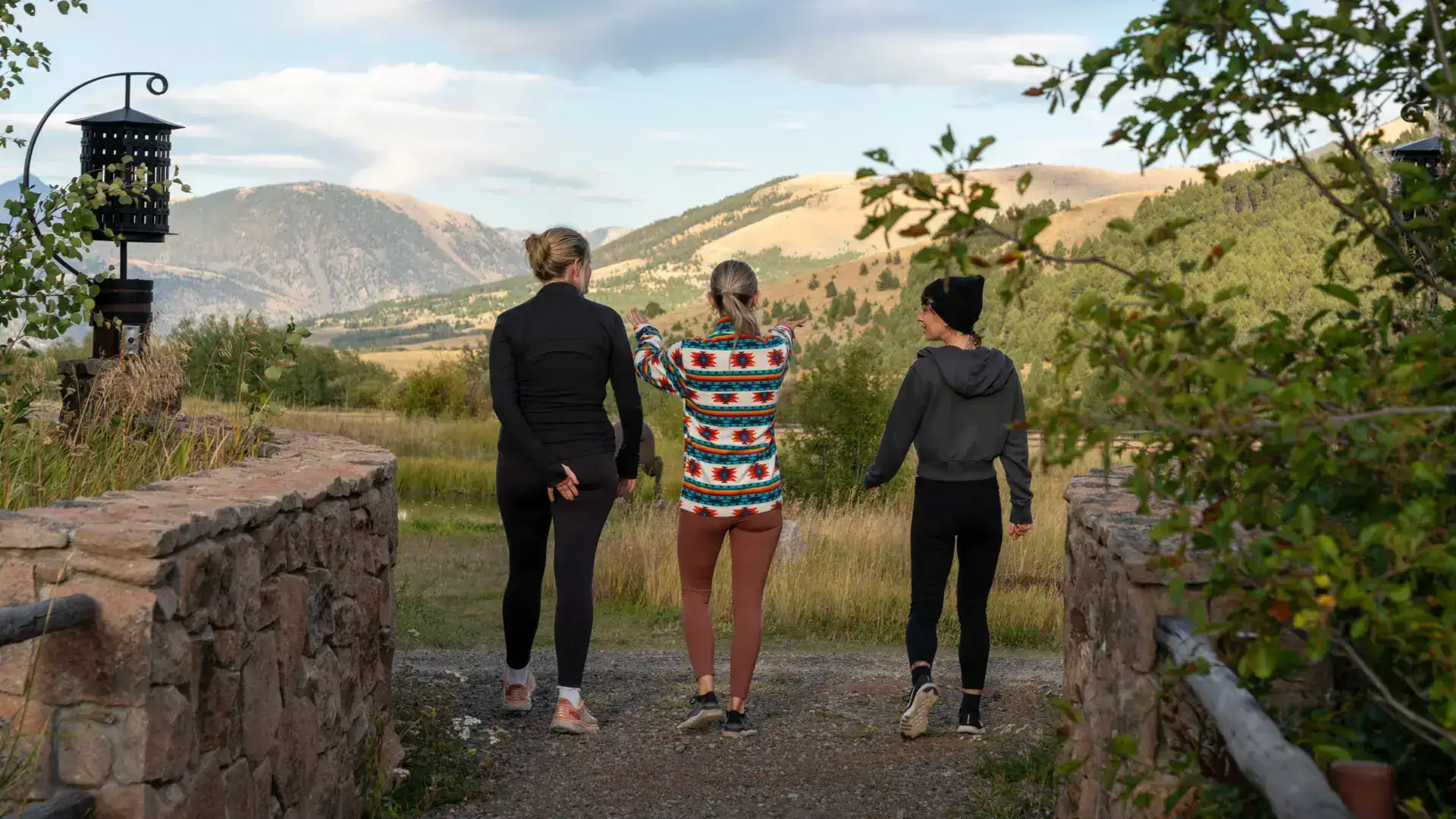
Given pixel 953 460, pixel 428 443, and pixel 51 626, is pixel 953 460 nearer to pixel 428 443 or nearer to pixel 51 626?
pixel 51 626

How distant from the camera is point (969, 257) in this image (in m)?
2.41

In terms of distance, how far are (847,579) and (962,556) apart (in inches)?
160

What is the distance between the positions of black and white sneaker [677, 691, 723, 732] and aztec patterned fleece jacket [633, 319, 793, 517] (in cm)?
93

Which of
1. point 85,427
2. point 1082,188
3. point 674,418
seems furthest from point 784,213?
point 85,427

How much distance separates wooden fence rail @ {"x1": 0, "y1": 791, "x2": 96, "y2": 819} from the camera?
9.86ft

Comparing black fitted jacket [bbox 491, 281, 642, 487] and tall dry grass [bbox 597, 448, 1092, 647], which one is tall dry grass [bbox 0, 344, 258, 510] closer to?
black fitted jacket [bbox 491, 281, 642, 487]

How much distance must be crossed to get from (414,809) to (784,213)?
177m

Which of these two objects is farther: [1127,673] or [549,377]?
[549,377]

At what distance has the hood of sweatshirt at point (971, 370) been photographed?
5766 mm

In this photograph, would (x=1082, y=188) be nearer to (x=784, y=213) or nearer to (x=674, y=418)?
(x=784, y=213)

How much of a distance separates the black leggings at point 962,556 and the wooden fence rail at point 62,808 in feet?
11.6

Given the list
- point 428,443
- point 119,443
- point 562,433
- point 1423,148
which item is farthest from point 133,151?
point 428,443

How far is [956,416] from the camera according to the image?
19.1ft

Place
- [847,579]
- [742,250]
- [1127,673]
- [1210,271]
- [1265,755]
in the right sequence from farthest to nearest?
[742,250] < [1210,271] < [847,579] < [1127,673] < [1265,755]
